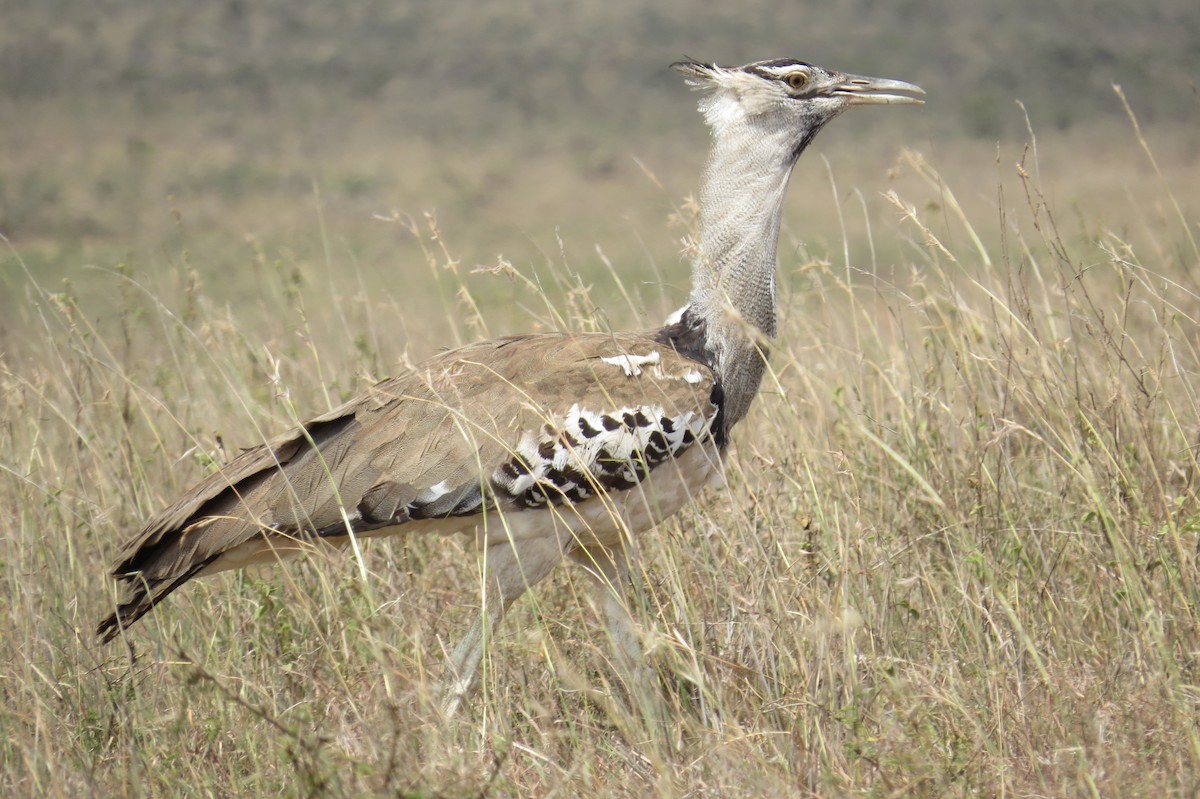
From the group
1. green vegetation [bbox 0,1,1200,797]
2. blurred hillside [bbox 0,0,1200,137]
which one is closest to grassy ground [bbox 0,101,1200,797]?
green vegetation [bbox 0,1,1200,797]

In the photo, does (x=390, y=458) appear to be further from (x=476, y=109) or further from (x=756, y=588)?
(x=476, y=109)

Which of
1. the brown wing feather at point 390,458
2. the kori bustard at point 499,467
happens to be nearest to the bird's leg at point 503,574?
the kori bustard at point 499,467

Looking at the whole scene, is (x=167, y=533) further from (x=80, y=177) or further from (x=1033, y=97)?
(x=1033, y=97)

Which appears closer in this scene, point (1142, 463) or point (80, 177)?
point (1142, 463)

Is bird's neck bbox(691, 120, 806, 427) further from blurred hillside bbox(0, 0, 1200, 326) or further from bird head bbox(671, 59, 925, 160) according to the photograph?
blurred hillside bbox(0, 0, 1200, 326)

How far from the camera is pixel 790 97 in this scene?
296 cm

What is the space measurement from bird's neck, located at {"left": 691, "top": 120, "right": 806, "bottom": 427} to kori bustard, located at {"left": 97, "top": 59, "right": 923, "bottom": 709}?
0.02 m

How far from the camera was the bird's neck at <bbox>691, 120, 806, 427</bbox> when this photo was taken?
2906 millimetres

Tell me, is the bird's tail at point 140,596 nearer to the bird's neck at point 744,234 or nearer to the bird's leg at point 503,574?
the bird's leg at point 503,574

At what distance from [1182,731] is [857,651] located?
0.63 meters

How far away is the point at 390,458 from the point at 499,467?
22cm

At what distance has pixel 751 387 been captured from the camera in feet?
9.59

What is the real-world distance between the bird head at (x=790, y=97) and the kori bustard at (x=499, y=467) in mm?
425

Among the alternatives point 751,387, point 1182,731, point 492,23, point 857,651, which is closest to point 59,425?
point 751,387
